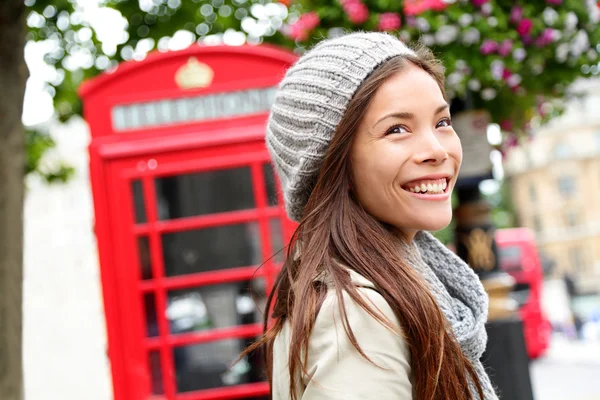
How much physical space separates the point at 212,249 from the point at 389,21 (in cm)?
157

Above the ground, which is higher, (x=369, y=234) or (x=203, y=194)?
(x=203, y=194)

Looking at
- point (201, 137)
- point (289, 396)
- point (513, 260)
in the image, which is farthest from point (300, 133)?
point (513, 260)

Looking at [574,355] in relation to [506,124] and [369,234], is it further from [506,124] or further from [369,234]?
[369,234]

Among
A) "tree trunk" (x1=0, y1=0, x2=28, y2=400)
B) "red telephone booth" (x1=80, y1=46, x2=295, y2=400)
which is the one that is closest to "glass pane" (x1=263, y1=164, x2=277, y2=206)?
"red telephone booth" (x1=80, y1=46, x2=295, y2=400)

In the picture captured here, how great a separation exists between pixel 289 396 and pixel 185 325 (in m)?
3.01

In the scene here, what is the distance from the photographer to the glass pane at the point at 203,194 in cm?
440

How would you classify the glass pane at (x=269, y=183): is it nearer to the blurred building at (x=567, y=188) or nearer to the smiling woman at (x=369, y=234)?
the smiling woman at (x=369, y=234)

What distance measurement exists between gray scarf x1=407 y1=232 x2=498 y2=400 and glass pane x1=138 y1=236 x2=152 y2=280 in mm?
2798

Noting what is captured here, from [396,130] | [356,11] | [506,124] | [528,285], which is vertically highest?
[356,11]

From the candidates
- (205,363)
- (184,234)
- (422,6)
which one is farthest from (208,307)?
(422,6)

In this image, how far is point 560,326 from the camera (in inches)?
900

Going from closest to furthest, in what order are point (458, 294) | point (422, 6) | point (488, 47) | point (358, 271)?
point (358, 271)
point (458, 294)
point (422, 6)
point (488, 47)

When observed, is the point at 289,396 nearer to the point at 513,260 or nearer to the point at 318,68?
the point at 318,68

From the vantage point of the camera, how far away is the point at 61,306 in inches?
462
